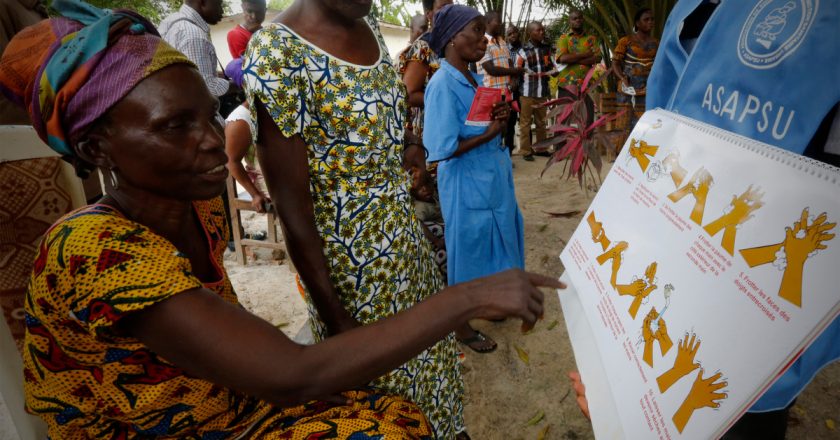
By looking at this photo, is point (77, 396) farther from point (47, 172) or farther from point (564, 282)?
point (564, 282)

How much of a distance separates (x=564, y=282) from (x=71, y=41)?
3.91ft

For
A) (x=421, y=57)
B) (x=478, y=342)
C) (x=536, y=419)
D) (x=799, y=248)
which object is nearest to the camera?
(x=799, y=248)

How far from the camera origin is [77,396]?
106cm

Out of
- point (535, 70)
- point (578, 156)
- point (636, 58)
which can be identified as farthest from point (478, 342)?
point (535, 70)

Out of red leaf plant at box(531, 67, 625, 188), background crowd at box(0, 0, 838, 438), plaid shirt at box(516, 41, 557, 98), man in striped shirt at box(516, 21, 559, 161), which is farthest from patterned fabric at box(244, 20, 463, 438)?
plaid shirt at box(516, 41, 557, 98)

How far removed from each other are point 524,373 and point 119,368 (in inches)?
86.5

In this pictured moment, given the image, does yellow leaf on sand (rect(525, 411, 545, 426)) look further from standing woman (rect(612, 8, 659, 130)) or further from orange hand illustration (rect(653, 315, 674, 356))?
standing woman (rect(612, 8, 659, 130))

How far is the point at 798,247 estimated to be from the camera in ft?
1.76

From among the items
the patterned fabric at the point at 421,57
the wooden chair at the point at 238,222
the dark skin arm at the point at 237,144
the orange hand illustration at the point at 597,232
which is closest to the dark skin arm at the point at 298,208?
the orange hand illustration at the point at 597,232

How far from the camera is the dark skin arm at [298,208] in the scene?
1.34 m

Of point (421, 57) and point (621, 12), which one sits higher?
point (621, 12)

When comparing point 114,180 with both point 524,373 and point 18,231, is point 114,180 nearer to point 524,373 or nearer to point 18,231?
point 18,231

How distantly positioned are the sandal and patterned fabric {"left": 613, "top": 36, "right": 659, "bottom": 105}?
4983 mm

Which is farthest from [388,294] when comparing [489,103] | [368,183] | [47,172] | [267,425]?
[489,103]
